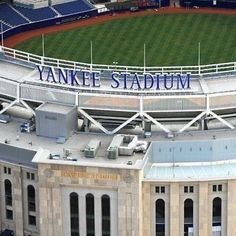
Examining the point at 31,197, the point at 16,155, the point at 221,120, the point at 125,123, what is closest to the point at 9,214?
the point at 31,197

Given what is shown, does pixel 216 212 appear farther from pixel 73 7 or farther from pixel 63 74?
pixel 73 7

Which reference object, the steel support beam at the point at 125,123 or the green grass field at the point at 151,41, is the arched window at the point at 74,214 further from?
the green grass field at the point at 151,41

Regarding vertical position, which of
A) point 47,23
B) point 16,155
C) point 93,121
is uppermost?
point 93,121

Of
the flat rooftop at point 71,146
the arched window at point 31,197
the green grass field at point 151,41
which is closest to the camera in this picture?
the flat rooftop at point 71,146

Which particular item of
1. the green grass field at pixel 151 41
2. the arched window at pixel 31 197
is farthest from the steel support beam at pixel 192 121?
the green grass field at pixel 151 41

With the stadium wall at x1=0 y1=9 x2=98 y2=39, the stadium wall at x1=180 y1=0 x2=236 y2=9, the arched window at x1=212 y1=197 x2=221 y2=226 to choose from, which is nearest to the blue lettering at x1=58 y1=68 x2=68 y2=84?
the arched window at x1=212 y1=197 x2=221 y2=226

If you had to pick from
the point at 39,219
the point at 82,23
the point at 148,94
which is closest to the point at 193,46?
the point at 82,23
